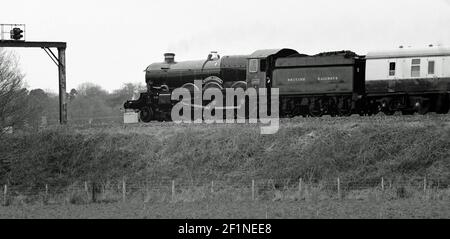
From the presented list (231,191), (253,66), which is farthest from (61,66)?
(231,191)

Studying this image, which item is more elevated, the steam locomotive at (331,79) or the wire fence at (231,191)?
the steam locomotive at (331,79)

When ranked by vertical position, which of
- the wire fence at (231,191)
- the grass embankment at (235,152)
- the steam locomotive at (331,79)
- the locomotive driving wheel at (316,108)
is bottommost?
the wire fence at (231,191)

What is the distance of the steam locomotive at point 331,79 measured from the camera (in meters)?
33.3

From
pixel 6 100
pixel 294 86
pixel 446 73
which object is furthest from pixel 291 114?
pixel 6 100

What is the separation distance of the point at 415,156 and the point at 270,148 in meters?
6.27

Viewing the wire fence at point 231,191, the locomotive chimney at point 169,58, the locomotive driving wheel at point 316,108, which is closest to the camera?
the wire fence at point 231,191

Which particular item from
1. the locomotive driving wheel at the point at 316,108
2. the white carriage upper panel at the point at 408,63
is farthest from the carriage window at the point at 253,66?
the white carriage upper panel at the point at 408,63

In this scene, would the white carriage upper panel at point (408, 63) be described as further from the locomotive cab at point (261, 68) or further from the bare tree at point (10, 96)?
the bare tree at point (10, 96)

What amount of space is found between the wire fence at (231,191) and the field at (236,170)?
0.05 metres

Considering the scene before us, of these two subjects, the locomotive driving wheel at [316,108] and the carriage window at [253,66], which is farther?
the carriage window at [253,66]

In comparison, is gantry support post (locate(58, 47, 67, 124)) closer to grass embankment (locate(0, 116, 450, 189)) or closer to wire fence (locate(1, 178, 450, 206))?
grass embankment (locate(0, 116, 450, 189))

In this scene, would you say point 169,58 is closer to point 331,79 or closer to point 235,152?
point 331,79

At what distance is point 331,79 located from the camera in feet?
117
